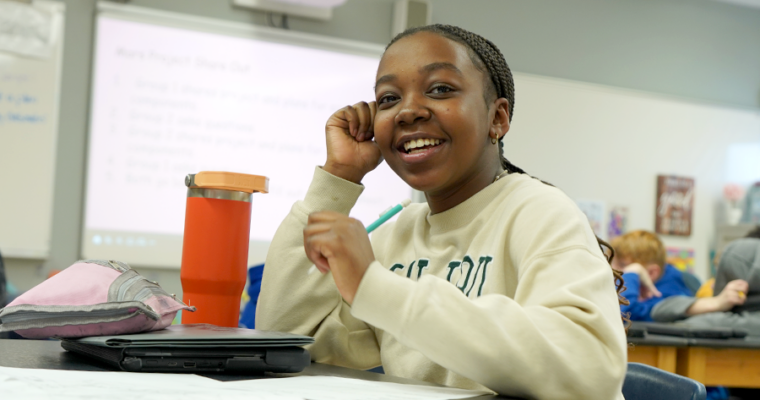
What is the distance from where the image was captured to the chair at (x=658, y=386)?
954 mm

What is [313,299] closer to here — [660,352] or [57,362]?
[57,362]

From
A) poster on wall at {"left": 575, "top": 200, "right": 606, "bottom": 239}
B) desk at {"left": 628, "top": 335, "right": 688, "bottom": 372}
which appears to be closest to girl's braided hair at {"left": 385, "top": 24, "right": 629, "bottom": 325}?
desk at {"left": 628, "top": 335, "right": 688, "bottom": 372}

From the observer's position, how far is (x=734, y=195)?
4.86 metres

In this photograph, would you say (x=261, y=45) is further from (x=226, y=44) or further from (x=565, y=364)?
(x=565, y=364)

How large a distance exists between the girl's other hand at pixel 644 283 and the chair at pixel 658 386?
7.80 feet

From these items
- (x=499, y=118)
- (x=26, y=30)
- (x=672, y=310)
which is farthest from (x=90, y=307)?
(x=26, y=30)

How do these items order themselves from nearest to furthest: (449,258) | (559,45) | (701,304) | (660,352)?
(449,258)
(660,352)
(701,304)
(559,45)

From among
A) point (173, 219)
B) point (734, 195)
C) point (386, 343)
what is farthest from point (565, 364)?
point (734, 195)

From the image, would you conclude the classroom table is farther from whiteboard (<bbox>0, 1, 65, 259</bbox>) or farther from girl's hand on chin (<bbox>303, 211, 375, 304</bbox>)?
whiteboard (<bbox>0, 1, 65, 259</bbox>)

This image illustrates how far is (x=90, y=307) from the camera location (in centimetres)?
74

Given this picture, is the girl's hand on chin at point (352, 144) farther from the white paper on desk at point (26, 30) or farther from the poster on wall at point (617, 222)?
the poster on wall at point (617, 222)

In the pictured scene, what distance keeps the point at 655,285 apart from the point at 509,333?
3294 millimetres

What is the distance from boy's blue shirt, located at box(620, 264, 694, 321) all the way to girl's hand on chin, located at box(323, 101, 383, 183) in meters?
1.80

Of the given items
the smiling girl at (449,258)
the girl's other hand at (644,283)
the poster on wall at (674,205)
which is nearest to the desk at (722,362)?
the girl's other hand at (644,283)
